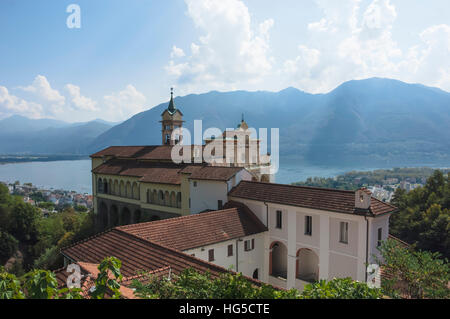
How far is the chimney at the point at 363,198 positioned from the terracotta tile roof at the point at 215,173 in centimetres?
856

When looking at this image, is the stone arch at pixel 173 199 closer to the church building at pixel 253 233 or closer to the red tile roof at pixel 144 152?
the church building at pixel 253 233

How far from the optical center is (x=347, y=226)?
54.1 feet

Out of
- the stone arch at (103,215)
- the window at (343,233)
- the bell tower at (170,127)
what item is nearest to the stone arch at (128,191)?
the stone arch at (103,215)

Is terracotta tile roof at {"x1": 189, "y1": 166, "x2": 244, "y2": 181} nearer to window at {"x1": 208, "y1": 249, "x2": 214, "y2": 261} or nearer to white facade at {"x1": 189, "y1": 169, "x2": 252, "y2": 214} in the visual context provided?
white facade at {"x1": 189, "y1": 169, "x2": 252, "y2": 214}

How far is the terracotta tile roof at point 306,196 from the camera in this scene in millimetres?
16438

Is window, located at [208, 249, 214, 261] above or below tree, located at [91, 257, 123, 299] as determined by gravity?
below

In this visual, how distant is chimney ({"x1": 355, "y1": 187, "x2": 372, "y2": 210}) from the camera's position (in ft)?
51.4

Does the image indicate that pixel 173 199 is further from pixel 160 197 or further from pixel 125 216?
pixel 125 216

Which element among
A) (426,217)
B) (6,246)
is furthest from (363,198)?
(6,246)

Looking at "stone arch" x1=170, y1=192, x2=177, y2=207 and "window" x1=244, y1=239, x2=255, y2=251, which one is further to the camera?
"stone arch" x1=170, y1=192, x2=177, y2=207

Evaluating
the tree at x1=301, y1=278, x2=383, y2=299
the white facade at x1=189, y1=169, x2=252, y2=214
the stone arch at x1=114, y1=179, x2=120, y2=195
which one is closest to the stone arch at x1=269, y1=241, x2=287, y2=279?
the white facade at x1=189, y1=169, x2=252, y2=214

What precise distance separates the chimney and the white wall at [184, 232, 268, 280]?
5.98 m
